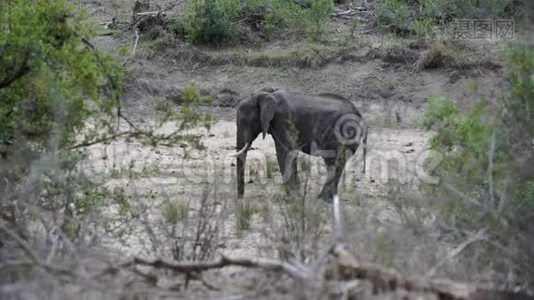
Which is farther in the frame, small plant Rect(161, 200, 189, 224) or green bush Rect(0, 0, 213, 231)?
small plant Rect(161, 200, 189, 224)

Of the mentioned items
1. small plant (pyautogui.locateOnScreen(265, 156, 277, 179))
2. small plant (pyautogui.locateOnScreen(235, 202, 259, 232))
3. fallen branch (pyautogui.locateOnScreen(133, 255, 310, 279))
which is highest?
small plant (pyautogui.locateOnScreen(265, 156, 277, 179))

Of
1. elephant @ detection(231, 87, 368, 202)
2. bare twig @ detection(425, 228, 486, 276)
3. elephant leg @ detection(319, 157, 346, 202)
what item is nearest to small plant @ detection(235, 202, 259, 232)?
elephant leg @ detection(319, 157, 346, 202)

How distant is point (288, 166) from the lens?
11.7 metres

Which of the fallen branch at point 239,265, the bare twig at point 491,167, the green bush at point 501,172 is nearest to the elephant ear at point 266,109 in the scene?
the green bush at point 501,172

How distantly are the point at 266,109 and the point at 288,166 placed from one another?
2.21ft

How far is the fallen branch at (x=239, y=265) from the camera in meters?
6.17

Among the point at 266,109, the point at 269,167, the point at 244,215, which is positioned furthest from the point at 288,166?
the point at 244,215

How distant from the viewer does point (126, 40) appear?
17.2 meters

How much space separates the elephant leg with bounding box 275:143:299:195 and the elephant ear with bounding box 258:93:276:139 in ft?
1.15

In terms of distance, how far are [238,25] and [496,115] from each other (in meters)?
9.59

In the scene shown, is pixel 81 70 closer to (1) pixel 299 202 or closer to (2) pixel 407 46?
(1) pixel 299 202

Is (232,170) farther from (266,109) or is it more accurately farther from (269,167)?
(266,109)

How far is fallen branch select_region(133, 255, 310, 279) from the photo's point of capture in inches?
243

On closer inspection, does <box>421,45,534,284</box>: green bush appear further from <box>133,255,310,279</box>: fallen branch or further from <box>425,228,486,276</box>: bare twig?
<box>133,255,310,279</box>: fallen branch
